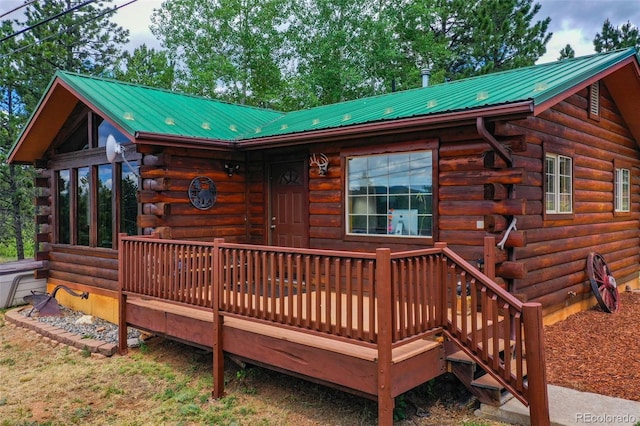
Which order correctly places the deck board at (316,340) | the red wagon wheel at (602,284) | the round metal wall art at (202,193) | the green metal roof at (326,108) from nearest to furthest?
the deck board at (316,340) < the green metal roof at (326,108) < the red wagon wheel at (602,284) < the round metal wall art at (202,193)

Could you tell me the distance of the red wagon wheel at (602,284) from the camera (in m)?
7.68

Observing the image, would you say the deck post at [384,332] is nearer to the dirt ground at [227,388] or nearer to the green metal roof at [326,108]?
the dirt ground at [227,388]

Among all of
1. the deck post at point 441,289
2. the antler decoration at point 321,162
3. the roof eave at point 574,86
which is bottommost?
the deck post at point 441,289

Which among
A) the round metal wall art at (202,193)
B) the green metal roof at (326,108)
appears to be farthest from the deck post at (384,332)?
the round metal wall art at (202,193)

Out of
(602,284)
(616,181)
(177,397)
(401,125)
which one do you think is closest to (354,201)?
(401,125)

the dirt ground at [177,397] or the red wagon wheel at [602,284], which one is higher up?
the red wagon wheel at [602,284]

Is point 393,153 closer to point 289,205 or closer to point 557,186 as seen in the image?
point 289,205

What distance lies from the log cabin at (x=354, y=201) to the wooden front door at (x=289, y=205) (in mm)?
29

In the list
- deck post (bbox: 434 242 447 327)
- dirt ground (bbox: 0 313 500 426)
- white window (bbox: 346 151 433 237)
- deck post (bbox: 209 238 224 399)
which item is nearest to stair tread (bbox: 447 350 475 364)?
deck post (bbox: 434 242 447 327)

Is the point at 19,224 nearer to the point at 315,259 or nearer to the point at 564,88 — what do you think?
the point at 315,259

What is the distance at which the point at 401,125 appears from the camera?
19.7ft

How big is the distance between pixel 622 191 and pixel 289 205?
6622 millimetres

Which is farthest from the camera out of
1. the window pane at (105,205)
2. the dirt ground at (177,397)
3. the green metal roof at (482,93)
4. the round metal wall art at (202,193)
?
the window pane at (105,205)

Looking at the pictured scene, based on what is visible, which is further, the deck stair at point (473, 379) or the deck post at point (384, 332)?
the deck stair at point (473, 379)
